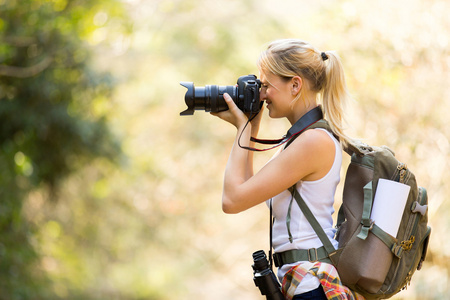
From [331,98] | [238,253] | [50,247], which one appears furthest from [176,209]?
[331,98]

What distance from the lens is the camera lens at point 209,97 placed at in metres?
2.02

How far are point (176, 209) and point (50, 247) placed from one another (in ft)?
15.3

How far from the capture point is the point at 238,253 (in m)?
12.1

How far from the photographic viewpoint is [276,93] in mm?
1968

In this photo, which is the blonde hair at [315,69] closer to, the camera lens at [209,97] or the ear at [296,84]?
the ear at [296,84]

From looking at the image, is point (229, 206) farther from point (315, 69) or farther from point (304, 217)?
point (315, 69)

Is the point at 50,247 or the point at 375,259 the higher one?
the point at 375,259

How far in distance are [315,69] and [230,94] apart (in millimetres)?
317

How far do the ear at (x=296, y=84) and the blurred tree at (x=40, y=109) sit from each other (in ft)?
11.4

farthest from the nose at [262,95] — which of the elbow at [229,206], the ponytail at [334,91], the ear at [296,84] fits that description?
the elbow at [229,206]

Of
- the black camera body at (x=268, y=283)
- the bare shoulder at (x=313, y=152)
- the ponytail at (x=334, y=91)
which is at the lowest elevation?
the black camera body at (x=268, y=283)

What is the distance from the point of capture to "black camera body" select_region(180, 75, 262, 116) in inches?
77.9

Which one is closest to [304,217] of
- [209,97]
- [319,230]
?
[319,230]

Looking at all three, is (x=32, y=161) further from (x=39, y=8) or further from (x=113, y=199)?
(x=113, y=199)
